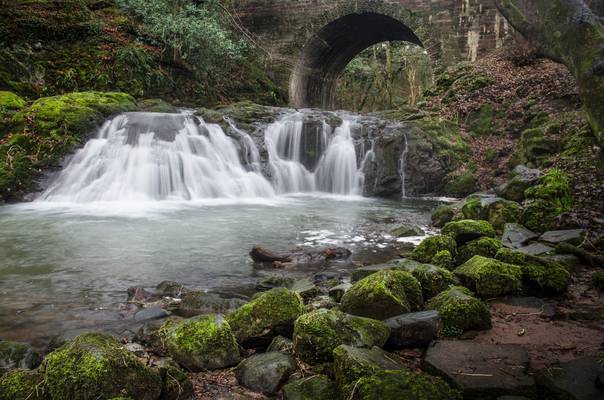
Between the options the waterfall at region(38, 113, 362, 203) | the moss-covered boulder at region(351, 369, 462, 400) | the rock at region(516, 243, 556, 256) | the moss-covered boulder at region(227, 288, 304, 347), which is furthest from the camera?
the waterfall at region(38, 113, 362, 203)

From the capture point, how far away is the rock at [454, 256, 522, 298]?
12.1 feet

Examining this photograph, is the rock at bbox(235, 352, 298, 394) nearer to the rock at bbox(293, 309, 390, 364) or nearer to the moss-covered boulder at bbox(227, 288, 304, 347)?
the rock at bbox(293, 309, 390, 364)

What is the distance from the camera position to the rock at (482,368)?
2197mm

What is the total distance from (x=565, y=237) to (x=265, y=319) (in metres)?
3.68

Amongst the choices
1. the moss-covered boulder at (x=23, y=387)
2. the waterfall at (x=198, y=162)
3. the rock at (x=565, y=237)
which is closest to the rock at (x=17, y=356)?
the moss-covered boulder at (x=23, y=387)

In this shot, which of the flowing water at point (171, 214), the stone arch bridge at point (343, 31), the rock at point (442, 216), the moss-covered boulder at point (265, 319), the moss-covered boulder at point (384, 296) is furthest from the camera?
the stone arch bridge at point (343, 31)

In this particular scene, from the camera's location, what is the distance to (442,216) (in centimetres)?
794

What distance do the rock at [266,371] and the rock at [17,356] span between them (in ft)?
4.19

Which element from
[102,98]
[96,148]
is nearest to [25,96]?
[102,98]

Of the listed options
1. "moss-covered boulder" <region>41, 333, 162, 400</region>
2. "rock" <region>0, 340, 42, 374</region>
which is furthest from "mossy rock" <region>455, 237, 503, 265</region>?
"rock" <region>0, 340, 42, 374</region>

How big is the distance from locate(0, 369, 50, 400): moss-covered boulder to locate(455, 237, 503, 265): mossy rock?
3.83 metres

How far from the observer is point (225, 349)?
2.74m

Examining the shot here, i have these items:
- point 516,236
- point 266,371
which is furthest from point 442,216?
point 266,371

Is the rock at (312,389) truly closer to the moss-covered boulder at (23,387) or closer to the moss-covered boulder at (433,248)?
the moss-covered boulder at (23,387)
